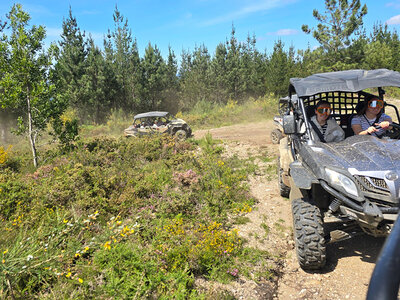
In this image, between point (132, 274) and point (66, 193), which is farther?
point (66, 193)

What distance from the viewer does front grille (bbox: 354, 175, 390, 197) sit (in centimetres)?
301

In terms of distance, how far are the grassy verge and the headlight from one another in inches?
58.6

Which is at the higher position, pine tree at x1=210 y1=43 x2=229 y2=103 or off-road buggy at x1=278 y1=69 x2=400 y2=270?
pine tree at x1=210 y1=43 x2=229 y2=103

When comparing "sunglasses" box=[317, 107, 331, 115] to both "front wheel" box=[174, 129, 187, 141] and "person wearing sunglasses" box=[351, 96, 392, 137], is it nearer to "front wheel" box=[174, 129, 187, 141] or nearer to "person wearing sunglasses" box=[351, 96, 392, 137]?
"person wearing sunglasses" box=[351, 96, 392, 137]

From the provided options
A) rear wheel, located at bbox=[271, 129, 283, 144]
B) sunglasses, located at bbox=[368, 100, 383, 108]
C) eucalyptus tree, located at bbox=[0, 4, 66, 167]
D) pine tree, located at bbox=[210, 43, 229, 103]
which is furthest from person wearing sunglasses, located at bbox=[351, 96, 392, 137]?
pine tree, located at bbox=[210, 43, 229, 103]

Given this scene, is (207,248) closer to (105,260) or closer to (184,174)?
(105,260)

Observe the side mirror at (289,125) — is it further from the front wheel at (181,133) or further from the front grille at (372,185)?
the front wheel at (181,133)

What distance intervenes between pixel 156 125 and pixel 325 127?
1040cm

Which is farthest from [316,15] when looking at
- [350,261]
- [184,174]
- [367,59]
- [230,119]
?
[350,261]

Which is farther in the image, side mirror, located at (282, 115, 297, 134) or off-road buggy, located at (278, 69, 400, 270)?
side mirror, located at (282, 115, 297, 134)

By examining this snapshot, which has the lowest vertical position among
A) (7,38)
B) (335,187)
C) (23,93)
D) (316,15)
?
(335,187)

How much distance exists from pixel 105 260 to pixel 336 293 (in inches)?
112

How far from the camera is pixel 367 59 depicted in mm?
23609

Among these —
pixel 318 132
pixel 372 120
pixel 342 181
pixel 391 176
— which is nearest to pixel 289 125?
pixel 318 132
